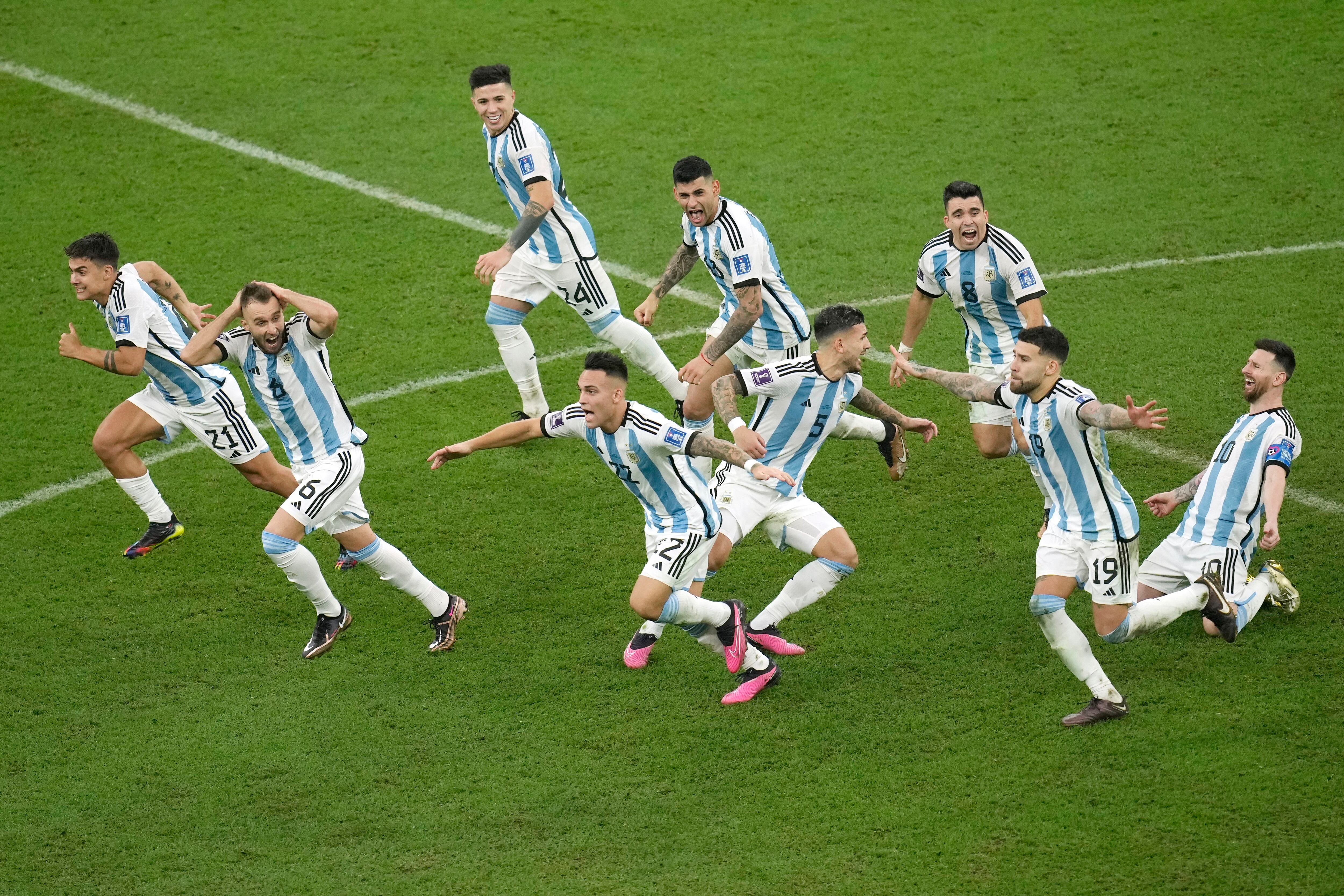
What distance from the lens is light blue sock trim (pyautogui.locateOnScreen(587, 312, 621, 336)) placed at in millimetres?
10164

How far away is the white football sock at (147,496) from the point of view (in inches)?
369

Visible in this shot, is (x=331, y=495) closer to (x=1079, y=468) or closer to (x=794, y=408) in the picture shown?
(x=794, y=408)

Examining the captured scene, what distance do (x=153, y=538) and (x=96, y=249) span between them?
1941 mm

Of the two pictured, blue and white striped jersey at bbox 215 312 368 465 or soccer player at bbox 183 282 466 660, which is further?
blue and white striped jersey at bbox 215 312 368 465

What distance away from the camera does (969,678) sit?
766 cm

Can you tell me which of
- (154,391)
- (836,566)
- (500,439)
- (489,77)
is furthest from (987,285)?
(154,391)

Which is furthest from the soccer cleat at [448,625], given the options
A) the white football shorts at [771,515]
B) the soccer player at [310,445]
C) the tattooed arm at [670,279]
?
the tattooed arm at [670,279]

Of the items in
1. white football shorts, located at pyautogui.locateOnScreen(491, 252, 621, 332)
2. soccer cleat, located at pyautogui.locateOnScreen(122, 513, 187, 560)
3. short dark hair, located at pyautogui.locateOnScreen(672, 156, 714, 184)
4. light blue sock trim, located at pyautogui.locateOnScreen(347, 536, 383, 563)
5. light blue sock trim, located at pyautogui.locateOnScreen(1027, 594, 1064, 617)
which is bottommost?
soccer cleat, located at pyautogui.locateOnScreen(122, 513, 187, 560)

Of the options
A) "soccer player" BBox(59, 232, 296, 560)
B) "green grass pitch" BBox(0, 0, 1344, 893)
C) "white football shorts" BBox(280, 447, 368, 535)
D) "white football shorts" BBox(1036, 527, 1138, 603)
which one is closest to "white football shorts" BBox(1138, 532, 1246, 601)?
"green grass pitch" BBox(0, 0, 1344, 893)

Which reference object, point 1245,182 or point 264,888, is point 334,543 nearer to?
point 264,888

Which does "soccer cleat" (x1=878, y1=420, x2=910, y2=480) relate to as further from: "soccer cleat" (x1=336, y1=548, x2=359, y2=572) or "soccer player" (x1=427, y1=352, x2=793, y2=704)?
"soccer cleat" (x1=336, y1=548, x2=359, y2=572)

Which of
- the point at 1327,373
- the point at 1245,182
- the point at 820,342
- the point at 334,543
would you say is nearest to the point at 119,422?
the point at 334,543

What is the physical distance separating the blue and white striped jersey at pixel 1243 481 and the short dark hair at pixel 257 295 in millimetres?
5314

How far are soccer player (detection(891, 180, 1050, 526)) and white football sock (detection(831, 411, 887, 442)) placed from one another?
0.53 m
